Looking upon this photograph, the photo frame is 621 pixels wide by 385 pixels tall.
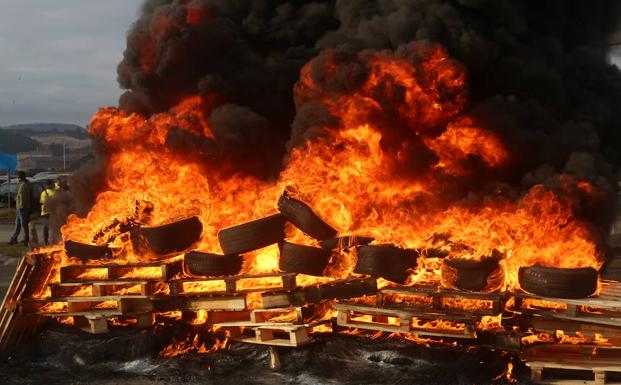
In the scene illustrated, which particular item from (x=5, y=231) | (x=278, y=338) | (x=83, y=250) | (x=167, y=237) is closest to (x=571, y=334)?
(x=278, y=338)

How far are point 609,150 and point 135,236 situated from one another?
24.8 feet

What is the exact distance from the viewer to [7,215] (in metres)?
28.2

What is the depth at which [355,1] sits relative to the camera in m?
11.2

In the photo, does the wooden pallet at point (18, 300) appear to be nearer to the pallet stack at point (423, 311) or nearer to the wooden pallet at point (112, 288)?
the wooden pallet at point (112, 288)

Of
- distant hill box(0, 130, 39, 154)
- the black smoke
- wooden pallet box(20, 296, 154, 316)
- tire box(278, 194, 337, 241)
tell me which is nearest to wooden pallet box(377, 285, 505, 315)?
tire box(278, 194, 337, 241)

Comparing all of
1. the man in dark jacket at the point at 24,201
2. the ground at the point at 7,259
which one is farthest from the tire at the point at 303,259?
the man in dark jacket at the point at 24,201

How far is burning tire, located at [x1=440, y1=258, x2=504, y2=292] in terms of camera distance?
7.15 m

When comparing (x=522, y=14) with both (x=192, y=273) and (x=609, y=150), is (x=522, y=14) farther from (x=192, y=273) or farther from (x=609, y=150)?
(x=192, y=273)

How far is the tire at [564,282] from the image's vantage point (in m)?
6.82

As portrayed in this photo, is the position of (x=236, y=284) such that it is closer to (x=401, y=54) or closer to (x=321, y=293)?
(x=321, y=293)

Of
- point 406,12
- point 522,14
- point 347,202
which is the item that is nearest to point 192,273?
point 347,202

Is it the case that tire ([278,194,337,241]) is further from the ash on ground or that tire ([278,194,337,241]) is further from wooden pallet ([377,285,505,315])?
the ash on ground

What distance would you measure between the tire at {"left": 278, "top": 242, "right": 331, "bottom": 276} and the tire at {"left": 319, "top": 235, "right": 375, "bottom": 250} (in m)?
0.13

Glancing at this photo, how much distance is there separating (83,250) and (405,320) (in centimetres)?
442
